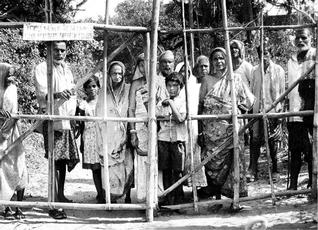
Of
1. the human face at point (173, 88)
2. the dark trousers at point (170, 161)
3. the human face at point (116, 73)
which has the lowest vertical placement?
the dark trousers at point (170, 161)

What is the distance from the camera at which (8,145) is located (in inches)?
218

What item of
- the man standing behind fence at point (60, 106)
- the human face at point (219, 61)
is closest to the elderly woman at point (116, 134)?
the man standing behind fence at point (60, 106)

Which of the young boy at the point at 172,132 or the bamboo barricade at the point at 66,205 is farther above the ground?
the young boy at the point at 172,132

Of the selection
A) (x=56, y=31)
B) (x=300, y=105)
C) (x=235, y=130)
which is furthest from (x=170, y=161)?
(x=56, y=31)

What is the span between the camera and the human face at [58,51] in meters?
5.62

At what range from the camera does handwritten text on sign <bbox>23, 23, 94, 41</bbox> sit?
5.26 m

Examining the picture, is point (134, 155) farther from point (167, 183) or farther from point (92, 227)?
point (92, 227)

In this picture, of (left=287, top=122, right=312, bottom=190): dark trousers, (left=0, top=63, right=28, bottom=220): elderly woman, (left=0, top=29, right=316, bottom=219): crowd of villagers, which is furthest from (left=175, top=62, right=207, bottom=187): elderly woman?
(left=0, top=63, right=28, bottom=220): elderly woman

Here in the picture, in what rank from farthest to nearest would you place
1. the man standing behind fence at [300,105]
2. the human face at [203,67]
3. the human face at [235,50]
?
the human face at [235,50] → the human face at [203,67] → the man standing behind fence at [300,105]

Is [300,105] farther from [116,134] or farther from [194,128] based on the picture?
[116,134]

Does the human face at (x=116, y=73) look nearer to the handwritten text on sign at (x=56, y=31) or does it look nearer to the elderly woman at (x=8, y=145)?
the handwritten text on sign at (x=56, y=31)

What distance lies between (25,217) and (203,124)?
2482 mm

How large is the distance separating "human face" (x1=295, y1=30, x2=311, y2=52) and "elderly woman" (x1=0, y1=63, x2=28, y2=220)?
3638 millimetres

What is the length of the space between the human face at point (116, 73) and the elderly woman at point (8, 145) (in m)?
1.19
